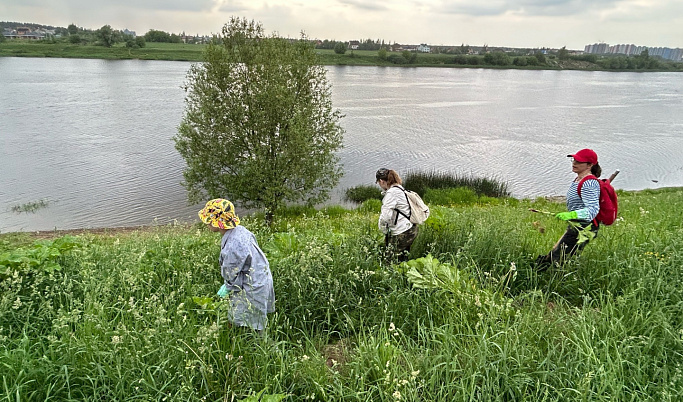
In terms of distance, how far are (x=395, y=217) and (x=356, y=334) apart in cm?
218

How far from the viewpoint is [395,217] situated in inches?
241

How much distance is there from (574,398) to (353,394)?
5.25 feet

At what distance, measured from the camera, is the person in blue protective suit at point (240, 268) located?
14.1ft

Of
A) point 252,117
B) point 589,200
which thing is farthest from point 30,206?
point 589,200

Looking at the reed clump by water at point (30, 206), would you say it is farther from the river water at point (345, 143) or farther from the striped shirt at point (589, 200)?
the striped shirt at point (589, 200)

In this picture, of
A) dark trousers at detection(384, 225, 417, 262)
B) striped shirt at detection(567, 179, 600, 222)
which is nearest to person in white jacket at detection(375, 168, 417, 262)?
dark trousers at detection(384, 225, 417, 262)

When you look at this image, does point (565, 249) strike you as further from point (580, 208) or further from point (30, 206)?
point (30, 206)

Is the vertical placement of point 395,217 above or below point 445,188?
above

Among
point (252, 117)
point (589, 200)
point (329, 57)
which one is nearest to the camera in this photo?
point (589, 200)

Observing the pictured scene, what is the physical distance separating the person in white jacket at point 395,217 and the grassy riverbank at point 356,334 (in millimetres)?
419

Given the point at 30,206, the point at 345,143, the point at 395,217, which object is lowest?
the point at 30,206

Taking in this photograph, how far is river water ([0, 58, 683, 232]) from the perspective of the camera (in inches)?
837

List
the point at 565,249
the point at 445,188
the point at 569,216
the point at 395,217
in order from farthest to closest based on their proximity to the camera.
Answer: the point at 445,188, the point at 395,217, the point at 565,249, the point at 569,216

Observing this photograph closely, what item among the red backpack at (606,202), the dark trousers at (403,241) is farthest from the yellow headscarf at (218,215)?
the red backpack at (606,202)
